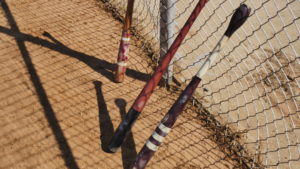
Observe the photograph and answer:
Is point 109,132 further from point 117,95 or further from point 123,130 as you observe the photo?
point 117,95

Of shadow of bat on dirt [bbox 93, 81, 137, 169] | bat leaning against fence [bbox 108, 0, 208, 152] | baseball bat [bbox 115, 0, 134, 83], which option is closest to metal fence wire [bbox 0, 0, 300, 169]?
shadow of bat on dirt [bbox 93, 81, 137, 169]

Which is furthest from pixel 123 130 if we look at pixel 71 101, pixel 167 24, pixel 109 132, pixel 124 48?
pixel 167 24

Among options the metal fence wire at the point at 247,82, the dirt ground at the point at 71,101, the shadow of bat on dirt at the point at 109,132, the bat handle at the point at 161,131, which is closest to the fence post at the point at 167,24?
the metal fence wire at the point at 247,82

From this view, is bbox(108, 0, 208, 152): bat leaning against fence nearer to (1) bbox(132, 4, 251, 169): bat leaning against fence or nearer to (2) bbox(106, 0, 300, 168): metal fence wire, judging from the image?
(1) bbox(132, 4, 251, 169): bat leaning against fence

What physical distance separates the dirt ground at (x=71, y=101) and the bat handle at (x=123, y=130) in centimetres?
10

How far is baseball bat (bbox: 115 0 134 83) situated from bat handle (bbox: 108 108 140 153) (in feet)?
2.60

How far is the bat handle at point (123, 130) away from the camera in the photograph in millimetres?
2277

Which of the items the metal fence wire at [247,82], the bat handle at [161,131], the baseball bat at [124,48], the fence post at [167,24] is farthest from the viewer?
the fence post at [167,24]

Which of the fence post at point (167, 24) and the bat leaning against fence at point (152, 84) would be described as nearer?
the bat leaning against fence at point (152, 84)

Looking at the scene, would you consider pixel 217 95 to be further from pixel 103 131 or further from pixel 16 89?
pixel 16 89

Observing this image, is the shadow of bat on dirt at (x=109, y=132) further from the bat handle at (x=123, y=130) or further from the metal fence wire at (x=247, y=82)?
the metal fence wire at (x=247, y=82)

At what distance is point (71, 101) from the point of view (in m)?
2.86

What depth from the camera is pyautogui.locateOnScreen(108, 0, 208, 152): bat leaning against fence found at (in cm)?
219

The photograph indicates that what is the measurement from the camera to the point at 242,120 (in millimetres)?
3135
